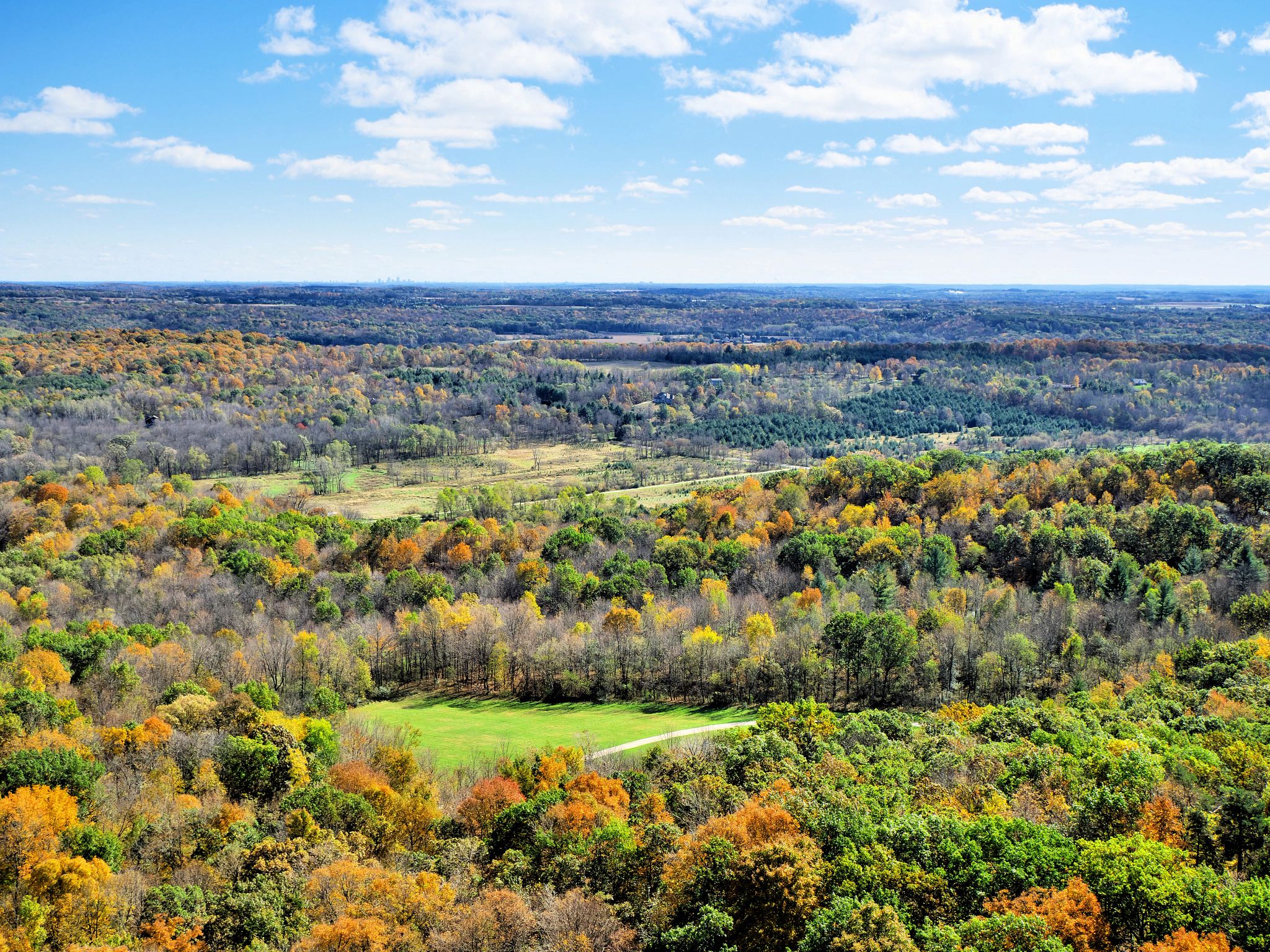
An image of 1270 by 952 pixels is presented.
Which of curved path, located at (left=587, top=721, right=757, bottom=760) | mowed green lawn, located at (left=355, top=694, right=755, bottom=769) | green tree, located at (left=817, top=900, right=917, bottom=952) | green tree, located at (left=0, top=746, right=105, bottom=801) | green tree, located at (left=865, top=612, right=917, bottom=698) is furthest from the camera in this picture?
green tree, located at (left=865, top=612, right=917, bottom=698)

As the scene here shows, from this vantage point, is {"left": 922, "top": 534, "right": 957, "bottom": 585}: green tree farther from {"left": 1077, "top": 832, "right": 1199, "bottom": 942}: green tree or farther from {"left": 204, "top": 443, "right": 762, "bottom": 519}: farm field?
{"left": 1077, "top": 832, "right": 1199, "bottom": 942}: green tree

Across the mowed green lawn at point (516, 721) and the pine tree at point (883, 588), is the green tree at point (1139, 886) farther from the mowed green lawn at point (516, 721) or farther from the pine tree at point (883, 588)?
the pine tree at point (883, 588)

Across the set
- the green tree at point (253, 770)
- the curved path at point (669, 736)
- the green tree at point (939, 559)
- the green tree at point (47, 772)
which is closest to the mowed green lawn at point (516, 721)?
the curved path at point (669, 736)

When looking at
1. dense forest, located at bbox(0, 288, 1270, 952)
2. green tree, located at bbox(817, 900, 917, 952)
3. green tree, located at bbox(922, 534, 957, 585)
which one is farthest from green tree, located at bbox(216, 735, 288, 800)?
green tree, located at bbox(922, 534, 957, 585)

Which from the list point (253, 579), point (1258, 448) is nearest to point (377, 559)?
point (253, 579)

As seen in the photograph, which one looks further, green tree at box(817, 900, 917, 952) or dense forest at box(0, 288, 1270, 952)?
dense forest at box(0, 288, 1270, 952)

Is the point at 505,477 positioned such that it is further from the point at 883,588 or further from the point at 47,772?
the point at 47,772

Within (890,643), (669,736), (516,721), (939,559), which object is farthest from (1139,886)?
(939,559)
